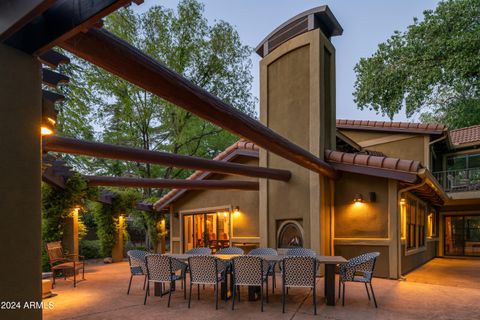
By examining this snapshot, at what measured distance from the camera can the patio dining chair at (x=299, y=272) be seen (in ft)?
17.1

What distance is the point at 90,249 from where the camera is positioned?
45.1ft

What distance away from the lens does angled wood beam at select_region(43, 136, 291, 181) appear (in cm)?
502

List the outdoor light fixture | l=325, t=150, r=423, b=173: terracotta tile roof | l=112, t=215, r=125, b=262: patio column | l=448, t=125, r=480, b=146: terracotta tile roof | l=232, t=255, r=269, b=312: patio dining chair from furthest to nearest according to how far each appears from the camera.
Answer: l=448, t=125, r=480, b=146: terracotta tile roof, l=112, t=215, r=125, b=262: patio column, l=325, t=150, r=423, b=173: terracotta tile roof, l=232, t=255, r=269, b=312: patio dining chair, the outdoor light fixture

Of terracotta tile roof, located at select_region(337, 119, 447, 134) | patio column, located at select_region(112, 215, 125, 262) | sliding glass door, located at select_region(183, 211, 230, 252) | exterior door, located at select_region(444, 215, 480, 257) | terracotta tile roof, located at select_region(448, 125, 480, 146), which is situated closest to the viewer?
sliding glass door, located at select_region(183, 211, 230, 252)

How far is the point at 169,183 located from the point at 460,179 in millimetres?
12558

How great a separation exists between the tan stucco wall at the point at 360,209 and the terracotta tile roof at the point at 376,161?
0.61 meters

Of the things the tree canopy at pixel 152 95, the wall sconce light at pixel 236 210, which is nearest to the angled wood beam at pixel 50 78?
the wall sconce light at pixel 236 210

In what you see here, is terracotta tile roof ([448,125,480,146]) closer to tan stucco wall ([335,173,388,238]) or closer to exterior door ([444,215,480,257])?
exterior door ([444,215,480,257])

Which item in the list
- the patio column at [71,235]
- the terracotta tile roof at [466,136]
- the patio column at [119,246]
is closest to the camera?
the patio column at [71,235]

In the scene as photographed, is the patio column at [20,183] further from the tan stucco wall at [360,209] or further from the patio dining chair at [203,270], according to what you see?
the tan stucco wall at [360,209]

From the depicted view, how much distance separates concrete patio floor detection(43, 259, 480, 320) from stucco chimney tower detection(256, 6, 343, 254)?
2143 millimetres

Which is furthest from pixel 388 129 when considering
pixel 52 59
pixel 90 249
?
pixel 90 249

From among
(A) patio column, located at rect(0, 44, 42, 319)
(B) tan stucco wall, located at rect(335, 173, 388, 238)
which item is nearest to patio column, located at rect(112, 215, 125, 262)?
(B) tan stucco wall, located at rect(335, 173, 388, 238)

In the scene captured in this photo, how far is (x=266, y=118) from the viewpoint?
9.91 metres
